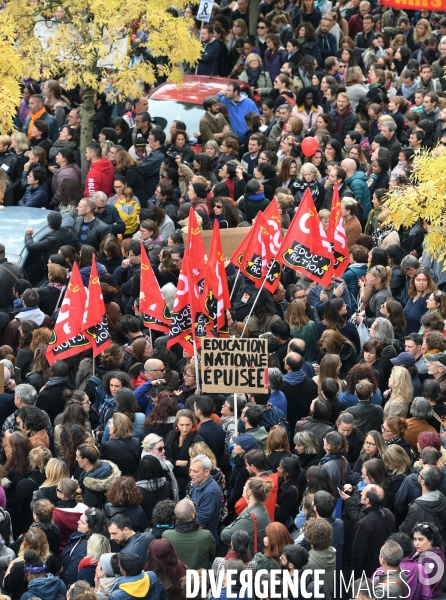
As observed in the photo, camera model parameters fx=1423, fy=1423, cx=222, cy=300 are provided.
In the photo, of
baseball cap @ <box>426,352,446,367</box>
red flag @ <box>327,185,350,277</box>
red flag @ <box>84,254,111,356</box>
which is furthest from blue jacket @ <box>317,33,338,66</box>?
baseball cap @ <box>426,352,446,367</box>

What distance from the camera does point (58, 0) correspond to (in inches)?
841

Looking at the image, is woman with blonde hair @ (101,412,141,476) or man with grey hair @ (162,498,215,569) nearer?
man with grey hair @ (162,498,215,569)

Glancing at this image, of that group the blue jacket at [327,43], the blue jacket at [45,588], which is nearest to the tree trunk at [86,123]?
the blue jacket at [327,43]

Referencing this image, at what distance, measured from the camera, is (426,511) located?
12.0 m

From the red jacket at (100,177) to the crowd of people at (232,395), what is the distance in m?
0.03

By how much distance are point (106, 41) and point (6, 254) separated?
193 inches

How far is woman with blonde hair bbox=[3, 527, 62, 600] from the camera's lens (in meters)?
11.3

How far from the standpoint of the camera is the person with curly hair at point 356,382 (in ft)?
46.0

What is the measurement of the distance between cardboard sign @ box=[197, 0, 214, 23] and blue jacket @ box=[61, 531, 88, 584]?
1537 centimetres

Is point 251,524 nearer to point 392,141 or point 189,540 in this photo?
point 189,540

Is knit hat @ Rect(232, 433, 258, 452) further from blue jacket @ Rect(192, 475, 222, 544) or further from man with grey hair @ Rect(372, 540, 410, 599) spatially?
man with grey hair @ Rect(372, 540, 410, 599)

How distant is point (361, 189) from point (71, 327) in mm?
5531

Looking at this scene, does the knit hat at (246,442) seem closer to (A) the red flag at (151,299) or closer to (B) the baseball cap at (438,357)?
(B) the baseball cap at (438,357)

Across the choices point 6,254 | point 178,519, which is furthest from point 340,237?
point 178,519
